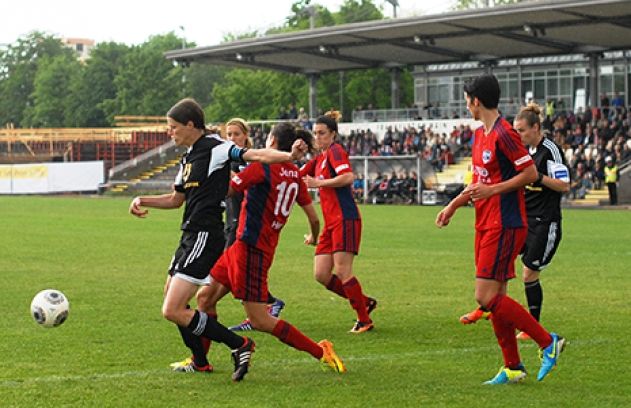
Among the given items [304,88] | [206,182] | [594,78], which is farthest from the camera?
[304,88]

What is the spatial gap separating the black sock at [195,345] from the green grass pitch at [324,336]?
15 centimetres

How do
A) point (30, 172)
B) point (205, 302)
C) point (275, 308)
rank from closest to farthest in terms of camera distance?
point (205, 302)
point (275, 308)
point (30, 172)

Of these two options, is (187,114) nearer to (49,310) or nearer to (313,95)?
(49,310)

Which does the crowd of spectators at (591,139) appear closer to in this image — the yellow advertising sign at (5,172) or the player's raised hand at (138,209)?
the yellow advertising sign at (5,172)

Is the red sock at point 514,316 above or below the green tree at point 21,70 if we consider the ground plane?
below

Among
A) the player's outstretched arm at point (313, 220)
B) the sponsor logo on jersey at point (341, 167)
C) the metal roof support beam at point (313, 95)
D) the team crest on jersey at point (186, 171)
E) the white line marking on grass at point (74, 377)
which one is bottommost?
the white line marking on grass at point (74, 377)

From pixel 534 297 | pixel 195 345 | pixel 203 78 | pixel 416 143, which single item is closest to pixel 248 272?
pixel 195 345

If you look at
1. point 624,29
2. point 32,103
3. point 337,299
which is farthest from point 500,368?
point 32,103

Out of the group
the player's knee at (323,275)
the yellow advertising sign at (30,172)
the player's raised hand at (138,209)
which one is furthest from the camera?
the yellow advertising sign at (30,172)

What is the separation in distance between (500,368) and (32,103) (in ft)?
417

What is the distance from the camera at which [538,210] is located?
10711 millimetres

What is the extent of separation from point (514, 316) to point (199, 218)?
2.34 m

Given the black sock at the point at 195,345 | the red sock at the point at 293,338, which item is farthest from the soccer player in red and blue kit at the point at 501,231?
the black sock at the point at 195,345

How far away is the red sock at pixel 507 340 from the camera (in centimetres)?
802
